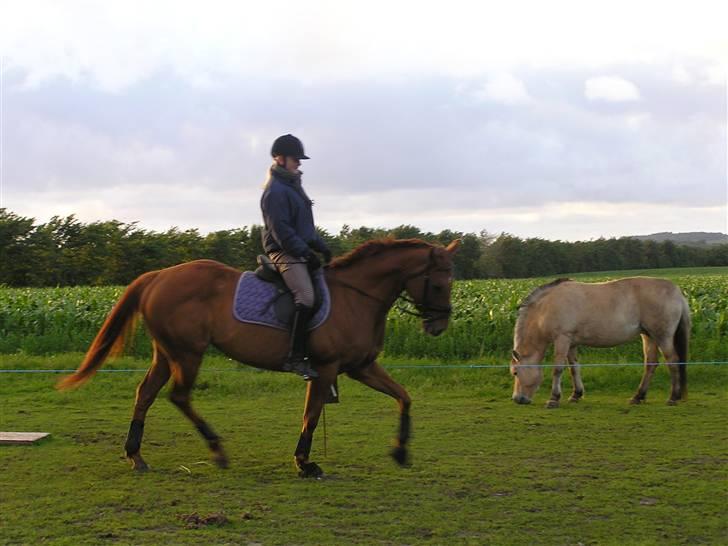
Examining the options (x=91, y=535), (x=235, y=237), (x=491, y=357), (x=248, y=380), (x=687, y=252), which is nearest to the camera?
(x=91, y=535)

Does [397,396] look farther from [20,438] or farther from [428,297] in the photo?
[20,438]

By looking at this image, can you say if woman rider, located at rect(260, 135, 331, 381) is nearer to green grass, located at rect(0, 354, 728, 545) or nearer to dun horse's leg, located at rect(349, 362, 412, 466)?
dun horse's leg, located at rect(349, 362, 412, 466)

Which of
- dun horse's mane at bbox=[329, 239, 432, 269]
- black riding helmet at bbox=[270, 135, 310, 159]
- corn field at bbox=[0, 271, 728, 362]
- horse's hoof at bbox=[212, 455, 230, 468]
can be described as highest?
black riding helmet at bbox=[270, 135, 310, 159]

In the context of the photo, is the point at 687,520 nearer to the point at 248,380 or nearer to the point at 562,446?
the point at 562,446

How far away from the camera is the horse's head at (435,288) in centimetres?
720

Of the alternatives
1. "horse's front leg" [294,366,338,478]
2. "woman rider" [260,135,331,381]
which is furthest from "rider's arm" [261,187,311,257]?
"horse's front leg" [294,366,338,478]

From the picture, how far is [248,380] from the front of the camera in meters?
12.5

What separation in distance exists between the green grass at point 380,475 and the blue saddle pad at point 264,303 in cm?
138

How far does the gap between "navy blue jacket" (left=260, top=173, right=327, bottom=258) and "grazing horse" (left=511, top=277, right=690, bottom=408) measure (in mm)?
5191

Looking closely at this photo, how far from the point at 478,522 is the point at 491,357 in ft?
29.0

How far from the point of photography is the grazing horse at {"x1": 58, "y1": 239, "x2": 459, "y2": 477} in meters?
7.00

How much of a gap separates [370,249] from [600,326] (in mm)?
5146

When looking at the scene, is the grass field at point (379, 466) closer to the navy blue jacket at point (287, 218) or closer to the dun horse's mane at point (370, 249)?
the dun horse's mane at point (370, 249)

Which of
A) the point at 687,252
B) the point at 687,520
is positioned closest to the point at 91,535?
the point at 687,520
